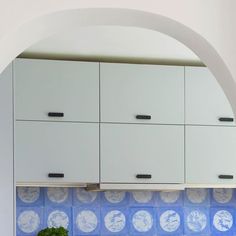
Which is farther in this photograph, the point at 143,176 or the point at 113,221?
the point at 113,221

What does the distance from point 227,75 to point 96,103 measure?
2447 mm

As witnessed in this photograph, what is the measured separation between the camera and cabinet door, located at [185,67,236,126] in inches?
195

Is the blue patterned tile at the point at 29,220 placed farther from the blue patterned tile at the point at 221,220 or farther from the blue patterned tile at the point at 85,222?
the blue patterned tile at the point at 221,220

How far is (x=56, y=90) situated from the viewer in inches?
186

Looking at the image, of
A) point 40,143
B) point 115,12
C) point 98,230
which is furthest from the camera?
point 98,230

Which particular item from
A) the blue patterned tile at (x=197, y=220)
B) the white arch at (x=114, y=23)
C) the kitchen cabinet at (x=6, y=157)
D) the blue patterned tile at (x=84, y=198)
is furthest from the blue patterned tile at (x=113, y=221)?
the white arch at (x=114, y=23)

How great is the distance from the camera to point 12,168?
420 cm

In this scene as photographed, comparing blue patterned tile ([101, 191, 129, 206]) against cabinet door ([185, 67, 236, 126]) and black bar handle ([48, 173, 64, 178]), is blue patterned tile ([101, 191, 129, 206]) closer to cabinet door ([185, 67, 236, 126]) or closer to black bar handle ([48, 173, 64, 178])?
black bar handle ([48, 173, 64, 178])

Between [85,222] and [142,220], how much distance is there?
19.3 inches

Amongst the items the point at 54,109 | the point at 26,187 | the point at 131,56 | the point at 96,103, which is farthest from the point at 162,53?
the point at 26,187

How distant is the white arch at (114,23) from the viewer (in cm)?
232

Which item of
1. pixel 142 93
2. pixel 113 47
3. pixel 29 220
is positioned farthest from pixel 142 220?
pixel 113 47

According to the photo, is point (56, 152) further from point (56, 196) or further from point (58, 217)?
point (58, 217)

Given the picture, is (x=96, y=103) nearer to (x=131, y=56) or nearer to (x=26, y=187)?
(x=131, y=56)
